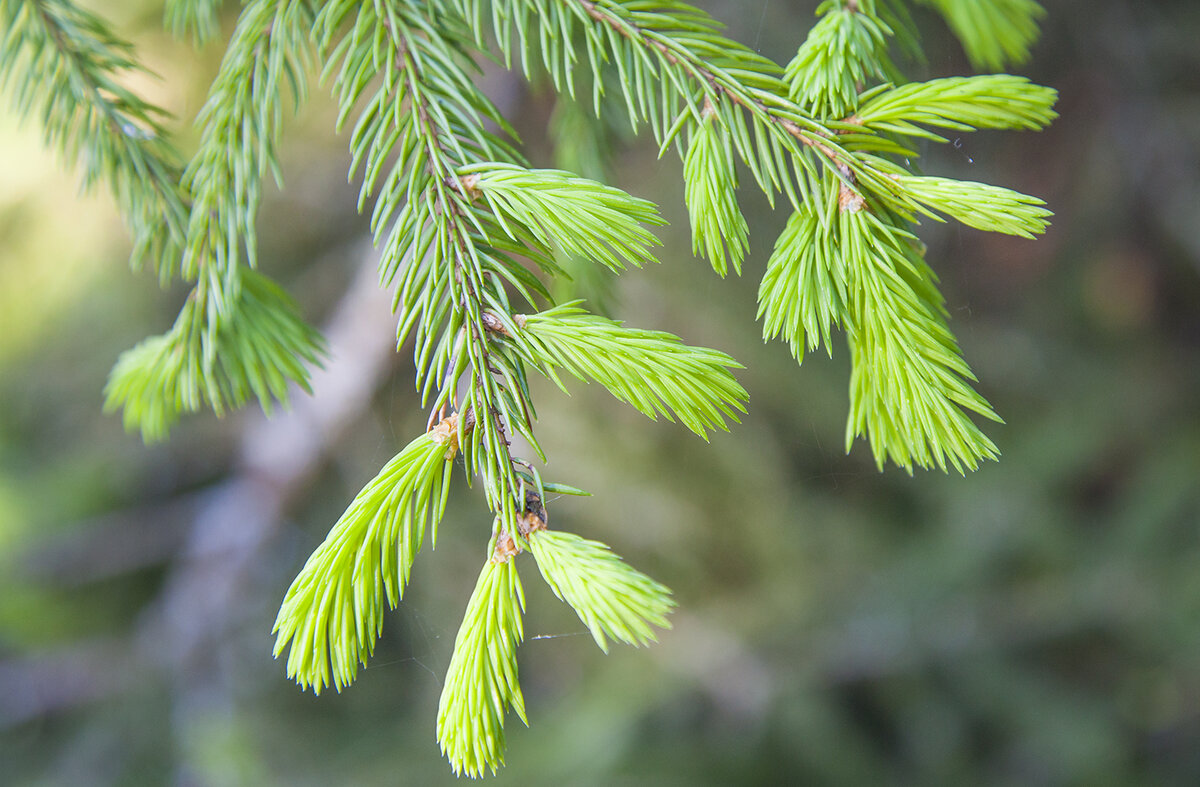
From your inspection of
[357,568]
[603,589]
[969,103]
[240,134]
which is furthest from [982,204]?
[240,134]

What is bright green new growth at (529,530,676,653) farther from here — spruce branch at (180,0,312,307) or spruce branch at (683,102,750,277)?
spruce branch at (180,0,312,307)

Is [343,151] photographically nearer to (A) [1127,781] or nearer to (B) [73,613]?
(B) [73,613]

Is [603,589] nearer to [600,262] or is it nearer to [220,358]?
[600,262]

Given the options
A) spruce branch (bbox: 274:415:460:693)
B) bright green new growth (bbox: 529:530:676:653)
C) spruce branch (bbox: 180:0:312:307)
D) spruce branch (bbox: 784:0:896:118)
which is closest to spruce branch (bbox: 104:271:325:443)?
spruce branch (bbox: 180:0:312:307)

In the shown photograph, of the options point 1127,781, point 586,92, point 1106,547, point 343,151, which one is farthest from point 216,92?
point 1127,781

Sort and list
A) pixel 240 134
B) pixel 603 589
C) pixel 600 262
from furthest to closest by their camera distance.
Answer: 1. pixel 240 134
2. pixel 600 262
3. pixel 603 589
